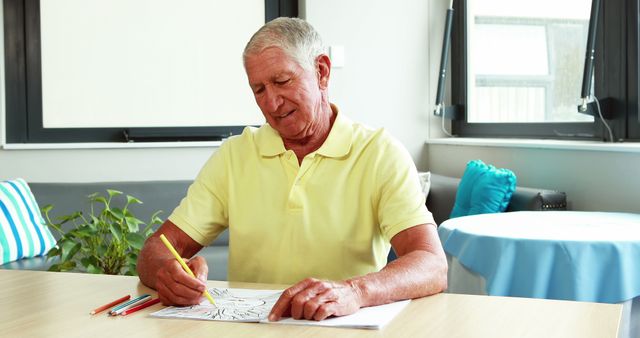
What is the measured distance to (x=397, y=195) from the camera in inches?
72.2

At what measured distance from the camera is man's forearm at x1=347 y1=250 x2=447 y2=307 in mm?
1483

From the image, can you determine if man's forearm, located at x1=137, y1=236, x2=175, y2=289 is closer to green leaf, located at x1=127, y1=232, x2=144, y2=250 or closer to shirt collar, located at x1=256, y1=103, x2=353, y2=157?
shirt collar, located at x1=256, y1=103, x2=353, y2=157

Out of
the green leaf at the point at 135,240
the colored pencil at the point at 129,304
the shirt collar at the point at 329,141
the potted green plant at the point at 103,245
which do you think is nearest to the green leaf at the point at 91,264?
the potted green plant at the point at 103,245

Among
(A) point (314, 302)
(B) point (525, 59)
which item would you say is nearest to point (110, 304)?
(A) point (314, 302)

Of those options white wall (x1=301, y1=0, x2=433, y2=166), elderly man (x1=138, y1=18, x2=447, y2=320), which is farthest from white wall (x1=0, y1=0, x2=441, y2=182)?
elderly man (x1=138, y1=18, x2=447, y2=320)

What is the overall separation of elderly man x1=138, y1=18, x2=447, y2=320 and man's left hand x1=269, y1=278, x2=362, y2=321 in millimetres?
343

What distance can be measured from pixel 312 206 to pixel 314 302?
0.55 m

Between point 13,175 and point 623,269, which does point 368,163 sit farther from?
point 13,175

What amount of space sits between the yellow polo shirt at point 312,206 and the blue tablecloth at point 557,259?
659 millimetres

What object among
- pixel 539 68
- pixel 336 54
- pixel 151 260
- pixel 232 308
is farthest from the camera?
pixel 336 54

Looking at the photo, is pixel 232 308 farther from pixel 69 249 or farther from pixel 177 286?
pixel 69 249

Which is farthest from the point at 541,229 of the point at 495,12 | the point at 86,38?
the point at 86,38

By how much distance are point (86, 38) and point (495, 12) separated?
214 cm

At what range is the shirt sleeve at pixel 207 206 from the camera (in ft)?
6.47
